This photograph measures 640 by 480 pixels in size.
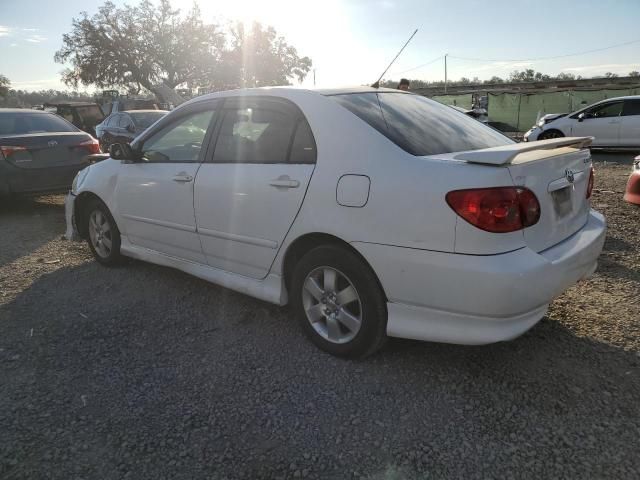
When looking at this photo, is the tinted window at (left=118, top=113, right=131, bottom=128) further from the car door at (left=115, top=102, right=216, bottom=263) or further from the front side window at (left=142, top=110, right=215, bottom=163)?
the front side window at (left=142, top=110, right=215, bottom=163)

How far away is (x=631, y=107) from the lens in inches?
508

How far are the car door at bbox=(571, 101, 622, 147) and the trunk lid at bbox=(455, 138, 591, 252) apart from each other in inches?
470

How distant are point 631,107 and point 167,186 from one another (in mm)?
13308

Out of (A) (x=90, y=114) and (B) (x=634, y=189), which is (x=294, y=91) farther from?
(A) (x=90, y=114)

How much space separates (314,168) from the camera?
9.48 feet

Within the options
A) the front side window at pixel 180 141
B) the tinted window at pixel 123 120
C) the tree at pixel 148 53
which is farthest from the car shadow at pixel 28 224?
the tree at pixel 148 53

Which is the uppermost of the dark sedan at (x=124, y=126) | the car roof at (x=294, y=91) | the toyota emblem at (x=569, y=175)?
the dark sedan at (x=124, y=126)

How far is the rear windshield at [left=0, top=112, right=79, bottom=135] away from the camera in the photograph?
24.1 ft

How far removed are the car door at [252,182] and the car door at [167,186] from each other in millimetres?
159

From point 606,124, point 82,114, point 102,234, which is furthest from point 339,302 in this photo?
point 82,114

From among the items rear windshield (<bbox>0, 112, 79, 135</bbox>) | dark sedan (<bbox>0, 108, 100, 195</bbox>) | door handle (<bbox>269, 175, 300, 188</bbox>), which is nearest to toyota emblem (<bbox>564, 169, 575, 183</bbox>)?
door handle (<bbox>269, 175, 300, 188</bbox>)

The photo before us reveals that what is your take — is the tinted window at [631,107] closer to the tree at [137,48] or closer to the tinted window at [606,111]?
the tinted window at [606,111]

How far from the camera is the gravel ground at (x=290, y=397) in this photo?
7.15 ft

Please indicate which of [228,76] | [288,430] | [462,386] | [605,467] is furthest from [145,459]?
[228,76]
